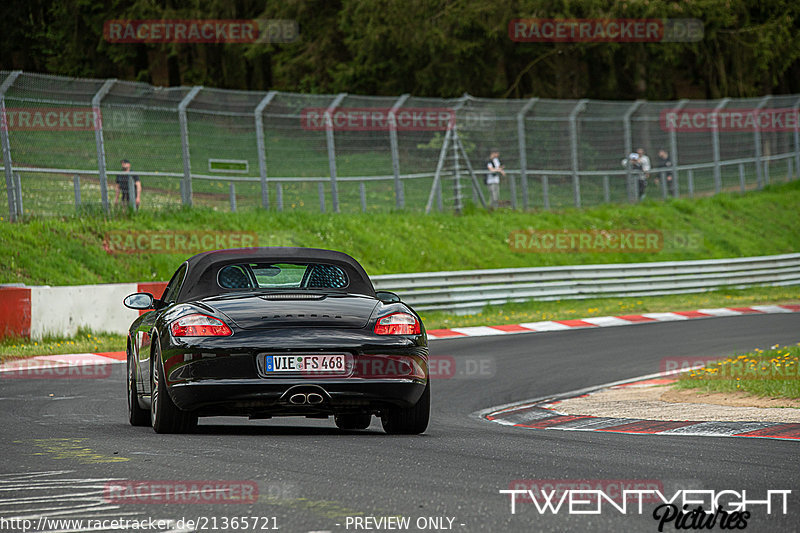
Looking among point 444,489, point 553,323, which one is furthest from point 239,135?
point 444,489

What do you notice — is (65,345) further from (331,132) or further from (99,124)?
(331,132)

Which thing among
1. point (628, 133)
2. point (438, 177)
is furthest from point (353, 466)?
point (628, 133)

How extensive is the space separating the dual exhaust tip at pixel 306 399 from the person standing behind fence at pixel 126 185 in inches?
642

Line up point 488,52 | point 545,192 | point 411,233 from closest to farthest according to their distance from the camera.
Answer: point 411,233, point 545,192, point 488,52

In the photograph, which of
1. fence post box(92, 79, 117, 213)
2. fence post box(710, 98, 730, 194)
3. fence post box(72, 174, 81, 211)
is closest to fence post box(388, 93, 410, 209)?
fence post box(92, 79, 117, 213)

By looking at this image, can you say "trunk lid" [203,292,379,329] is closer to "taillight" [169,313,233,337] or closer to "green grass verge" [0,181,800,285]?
"taillight" [169,313,233,337]

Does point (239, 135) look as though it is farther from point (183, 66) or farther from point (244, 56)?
point (183, 66)

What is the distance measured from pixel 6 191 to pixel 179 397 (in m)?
15.1

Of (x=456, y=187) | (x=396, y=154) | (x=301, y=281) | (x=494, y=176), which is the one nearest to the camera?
(x=301, y=281)

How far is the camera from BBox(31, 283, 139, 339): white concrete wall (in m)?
17.3

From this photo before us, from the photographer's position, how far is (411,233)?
2783 cm

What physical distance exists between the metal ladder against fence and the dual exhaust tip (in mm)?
15084

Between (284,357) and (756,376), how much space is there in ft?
18.5

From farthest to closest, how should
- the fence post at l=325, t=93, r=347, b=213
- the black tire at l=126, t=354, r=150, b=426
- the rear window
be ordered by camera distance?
the fence post at l=325, t=93, r=347, b=213 < the black tire at l=126, t=354, r=150, b=426 < the rear window
